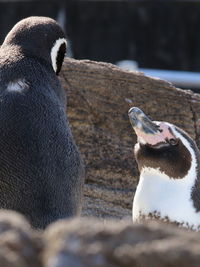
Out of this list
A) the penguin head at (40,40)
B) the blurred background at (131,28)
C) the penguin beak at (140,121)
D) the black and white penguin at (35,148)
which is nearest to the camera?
the black and white penguin at (35,148)

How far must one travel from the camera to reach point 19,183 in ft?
13.6

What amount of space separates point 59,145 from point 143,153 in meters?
0.46

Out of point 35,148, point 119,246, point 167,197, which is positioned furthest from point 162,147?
point 119,246

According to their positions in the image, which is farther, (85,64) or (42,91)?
(85,64)

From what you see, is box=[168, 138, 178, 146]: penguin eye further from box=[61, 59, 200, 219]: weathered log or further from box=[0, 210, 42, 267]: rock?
box=[0, 210, 42, 267]: rock

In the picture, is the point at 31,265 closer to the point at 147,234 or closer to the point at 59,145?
the point at 147,234

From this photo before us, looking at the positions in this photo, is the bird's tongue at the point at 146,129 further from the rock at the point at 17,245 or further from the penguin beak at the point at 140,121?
the rock at the point at 17,245

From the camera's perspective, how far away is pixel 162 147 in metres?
4.49

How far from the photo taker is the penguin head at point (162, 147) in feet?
14.6

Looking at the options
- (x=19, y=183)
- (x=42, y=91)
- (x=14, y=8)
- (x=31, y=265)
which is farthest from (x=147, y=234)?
(x=14, y=8)

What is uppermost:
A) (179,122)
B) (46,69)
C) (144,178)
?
(46,69)

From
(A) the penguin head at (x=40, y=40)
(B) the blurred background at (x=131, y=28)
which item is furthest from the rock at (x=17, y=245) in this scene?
(B) the blurred background at (x=131, y=28)

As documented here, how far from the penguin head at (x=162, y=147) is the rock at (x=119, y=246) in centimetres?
247

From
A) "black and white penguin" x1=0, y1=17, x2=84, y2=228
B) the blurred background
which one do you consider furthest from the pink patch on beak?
the blurred background
